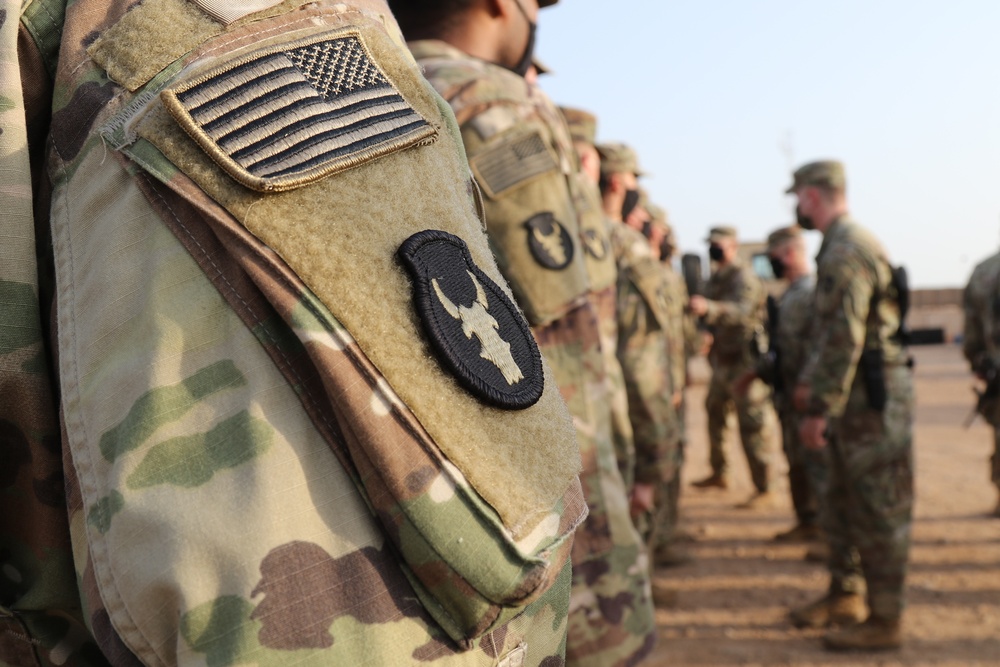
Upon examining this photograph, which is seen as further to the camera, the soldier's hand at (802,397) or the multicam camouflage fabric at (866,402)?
the soldier's hand at (802,397)

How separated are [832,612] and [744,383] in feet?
10.4

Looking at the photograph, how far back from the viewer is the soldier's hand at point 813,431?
4.13 meters

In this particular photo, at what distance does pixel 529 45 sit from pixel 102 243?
4.57 feet

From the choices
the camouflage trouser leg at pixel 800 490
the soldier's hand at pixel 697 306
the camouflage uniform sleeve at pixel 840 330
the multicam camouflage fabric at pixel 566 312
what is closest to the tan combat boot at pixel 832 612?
the camouflage uniform sleeve at pixel 840 330

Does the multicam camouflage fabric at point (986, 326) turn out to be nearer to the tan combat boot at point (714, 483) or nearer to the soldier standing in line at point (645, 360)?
the tan combat boot at point (714, 483)

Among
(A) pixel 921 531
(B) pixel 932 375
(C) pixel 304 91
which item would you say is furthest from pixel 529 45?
(B) pixel 932 375

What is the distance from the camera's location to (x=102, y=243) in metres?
0.69

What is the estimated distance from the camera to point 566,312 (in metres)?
1.69

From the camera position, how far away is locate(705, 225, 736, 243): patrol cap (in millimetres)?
9023

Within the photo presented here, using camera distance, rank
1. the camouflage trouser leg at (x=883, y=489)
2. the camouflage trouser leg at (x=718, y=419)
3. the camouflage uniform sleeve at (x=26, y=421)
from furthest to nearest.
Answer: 1. the camouflage trouser leg at (x=718, y=419)
2. the camouflage trouser leg at (x=883, y=489)
3. the camouflage uniform sleeve at (x=26, y=421)

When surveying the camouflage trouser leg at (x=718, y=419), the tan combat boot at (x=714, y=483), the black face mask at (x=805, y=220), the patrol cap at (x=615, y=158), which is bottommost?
the tan combat boot at (x=714, y=483)

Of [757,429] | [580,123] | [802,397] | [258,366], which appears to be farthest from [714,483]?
[258,366]

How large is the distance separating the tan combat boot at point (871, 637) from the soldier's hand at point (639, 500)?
1.50 m

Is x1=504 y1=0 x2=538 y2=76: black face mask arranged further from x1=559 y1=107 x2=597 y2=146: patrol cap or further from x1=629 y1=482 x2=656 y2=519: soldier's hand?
x1=629 y1=482 x2=656 y2=519: soldier's hand
